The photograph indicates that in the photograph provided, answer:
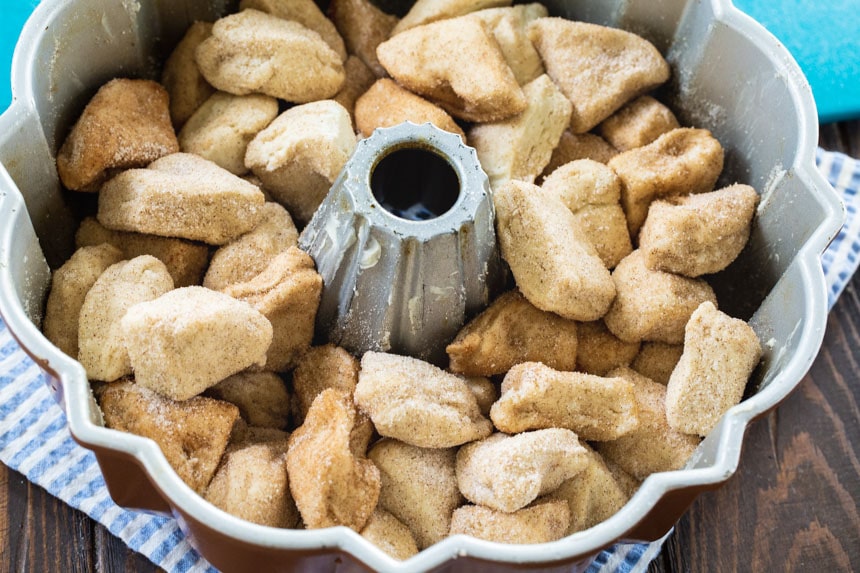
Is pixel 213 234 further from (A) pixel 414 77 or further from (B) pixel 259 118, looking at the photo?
(A) pixel 414 77

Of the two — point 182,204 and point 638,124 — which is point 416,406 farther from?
point 638,124

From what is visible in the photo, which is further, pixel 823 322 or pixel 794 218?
pixel 794 218

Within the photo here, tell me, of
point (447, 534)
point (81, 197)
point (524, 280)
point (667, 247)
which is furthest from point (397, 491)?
point (81, 197)

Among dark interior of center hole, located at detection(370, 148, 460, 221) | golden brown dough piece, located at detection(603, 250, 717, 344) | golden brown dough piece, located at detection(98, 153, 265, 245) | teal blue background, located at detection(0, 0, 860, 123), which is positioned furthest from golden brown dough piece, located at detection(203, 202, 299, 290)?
teal blue background, located at detection(0, 0, 860, 123)

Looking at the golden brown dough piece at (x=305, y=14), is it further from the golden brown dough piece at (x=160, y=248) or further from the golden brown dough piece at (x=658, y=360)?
the golden brown dough piece at (x=658, y=360)

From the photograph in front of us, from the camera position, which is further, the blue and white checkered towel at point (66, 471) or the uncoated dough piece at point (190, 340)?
the blue and white checkered towel at point (66, 471)

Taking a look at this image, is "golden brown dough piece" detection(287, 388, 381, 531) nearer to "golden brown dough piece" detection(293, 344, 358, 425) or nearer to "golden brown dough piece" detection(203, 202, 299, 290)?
"golden brown dough piece" detection(293, 344, 358, 425)

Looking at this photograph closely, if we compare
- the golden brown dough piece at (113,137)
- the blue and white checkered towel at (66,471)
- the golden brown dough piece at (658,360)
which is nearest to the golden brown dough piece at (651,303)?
A: the golden brown dough piece at (658,360)
